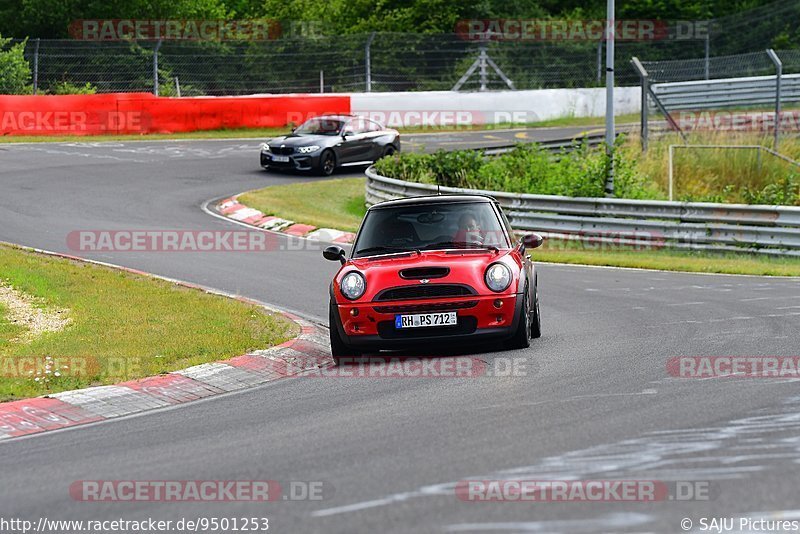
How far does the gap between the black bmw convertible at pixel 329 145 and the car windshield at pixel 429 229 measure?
18.0m

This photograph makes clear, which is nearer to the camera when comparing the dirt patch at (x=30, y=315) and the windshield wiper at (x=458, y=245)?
the windshield wiper at (x=458, y=245)

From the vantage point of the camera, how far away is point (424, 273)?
33.3ft

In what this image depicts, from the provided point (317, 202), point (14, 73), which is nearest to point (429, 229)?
point (317, 202)

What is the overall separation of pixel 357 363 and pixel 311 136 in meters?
20.0

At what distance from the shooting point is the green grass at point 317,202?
22969 mm

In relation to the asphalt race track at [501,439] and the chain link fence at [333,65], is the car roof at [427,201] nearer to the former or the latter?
the asphalt race track at [501,439]

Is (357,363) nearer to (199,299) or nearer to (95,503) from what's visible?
(199,299)

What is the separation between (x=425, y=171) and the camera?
25281 millimetres

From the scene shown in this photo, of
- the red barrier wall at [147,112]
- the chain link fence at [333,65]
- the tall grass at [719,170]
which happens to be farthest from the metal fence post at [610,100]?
the red barrier wall at [147,112]

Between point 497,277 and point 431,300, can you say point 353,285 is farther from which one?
point 497,277

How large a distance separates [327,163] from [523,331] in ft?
64.5

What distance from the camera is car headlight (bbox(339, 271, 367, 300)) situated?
33.6 ft

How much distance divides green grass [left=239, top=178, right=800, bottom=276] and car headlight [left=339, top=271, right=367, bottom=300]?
798 centimetres

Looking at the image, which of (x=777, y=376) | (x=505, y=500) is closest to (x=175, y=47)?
(x=777, y=376)
